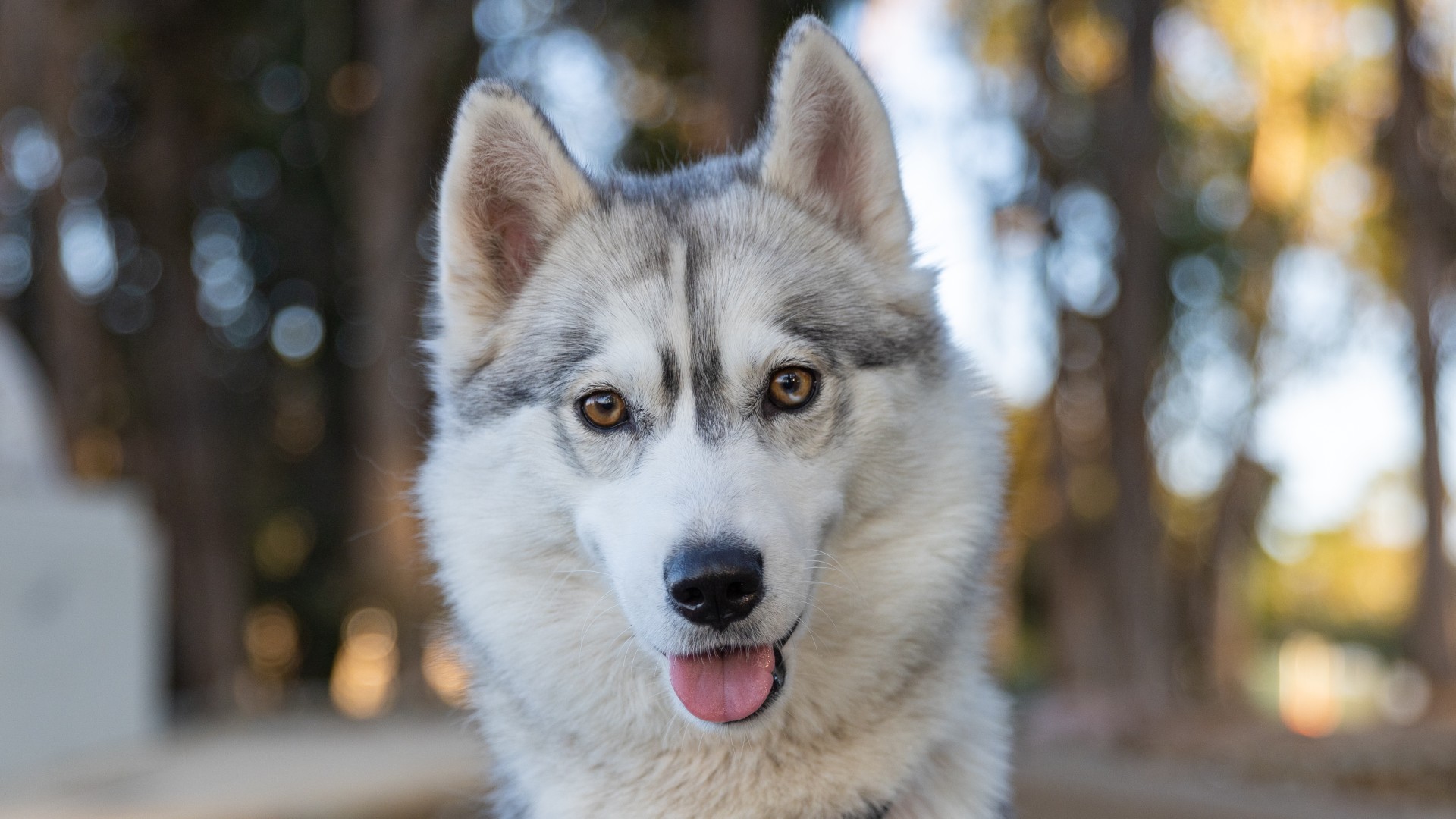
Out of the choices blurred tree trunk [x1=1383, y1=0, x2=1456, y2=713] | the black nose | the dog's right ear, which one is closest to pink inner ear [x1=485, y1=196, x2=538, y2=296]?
the dog's right ear

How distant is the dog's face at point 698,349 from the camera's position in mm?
2215

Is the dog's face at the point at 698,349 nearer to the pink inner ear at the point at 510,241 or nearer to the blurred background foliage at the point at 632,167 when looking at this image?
the pink inner ear at the point at 510,241

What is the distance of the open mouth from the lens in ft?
7.39

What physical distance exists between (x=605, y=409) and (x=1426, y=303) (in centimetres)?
1159

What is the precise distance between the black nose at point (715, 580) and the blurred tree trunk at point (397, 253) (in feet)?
28.8

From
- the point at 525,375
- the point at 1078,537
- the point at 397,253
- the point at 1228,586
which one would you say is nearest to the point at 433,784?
the point at 397,253

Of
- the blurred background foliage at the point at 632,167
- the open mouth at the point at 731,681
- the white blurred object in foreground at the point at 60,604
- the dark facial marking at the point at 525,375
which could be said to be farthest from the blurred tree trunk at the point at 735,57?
the open mouth at the point at 731,681

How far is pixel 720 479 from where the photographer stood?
2.23 m

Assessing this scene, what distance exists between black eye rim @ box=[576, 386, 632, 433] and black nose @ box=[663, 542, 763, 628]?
0.46m

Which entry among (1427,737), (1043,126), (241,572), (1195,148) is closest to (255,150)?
(241,572)

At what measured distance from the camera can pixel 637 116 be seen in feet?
46.1

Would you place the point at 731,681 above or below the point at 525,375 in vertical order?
below

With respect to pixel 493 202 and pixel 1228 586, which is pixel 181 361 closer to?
pixel 493 202

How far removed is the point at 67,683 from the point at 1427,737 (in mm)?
9550
